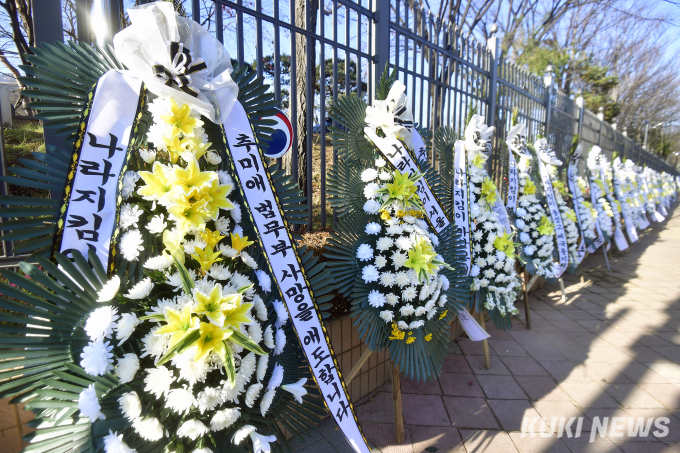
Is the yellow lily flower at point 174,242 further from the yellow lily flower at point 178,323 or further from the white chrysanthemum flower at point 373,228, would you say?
the white chrysanthemum flower at point 373,228

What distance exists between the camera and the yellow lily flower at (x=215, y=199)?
1.18 m

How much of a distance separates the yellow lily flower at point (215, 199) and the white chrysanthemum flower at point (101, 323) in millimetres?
380

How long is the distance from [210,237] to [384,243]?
3.31 feet

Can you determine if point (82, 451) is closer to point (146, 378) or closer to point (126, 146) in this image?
point (146, 378)

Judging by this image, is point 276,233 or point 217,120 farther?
point 276,233

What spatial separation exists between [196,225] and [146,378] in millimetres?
439

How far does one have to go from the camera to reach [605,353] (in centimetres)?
337

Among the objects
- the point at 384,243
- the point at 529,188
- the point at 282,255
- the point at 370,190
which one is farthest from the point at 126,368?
the point at 529,188

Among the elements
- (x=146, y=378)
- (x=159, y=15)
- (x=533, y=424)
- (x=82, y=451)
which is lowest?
(x=533, y=424)

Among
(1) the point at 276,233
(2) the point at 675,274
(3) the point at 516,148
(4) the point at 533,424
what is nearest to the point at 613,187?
(2) the point at 675,274

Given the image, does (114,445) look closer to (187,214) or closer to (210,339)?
(210,339)

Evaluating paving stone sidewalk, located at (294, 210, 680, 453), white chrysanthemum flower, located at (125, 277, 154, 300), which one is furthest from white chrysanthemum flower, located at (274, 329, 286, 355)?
paving stone sidewalk, located at (294, 210, 680, 453)

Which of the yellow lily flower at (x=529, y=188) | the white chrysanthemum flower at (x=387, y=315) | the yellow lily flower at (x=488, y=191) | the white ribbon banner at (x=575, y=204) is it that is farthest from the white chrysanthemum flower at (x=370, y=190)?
the white ribbon banner at (x=575, y=204)

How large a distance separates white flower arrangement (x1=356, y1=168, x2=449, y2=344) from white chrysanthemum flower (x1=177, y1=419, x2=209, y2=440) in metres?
1.07
